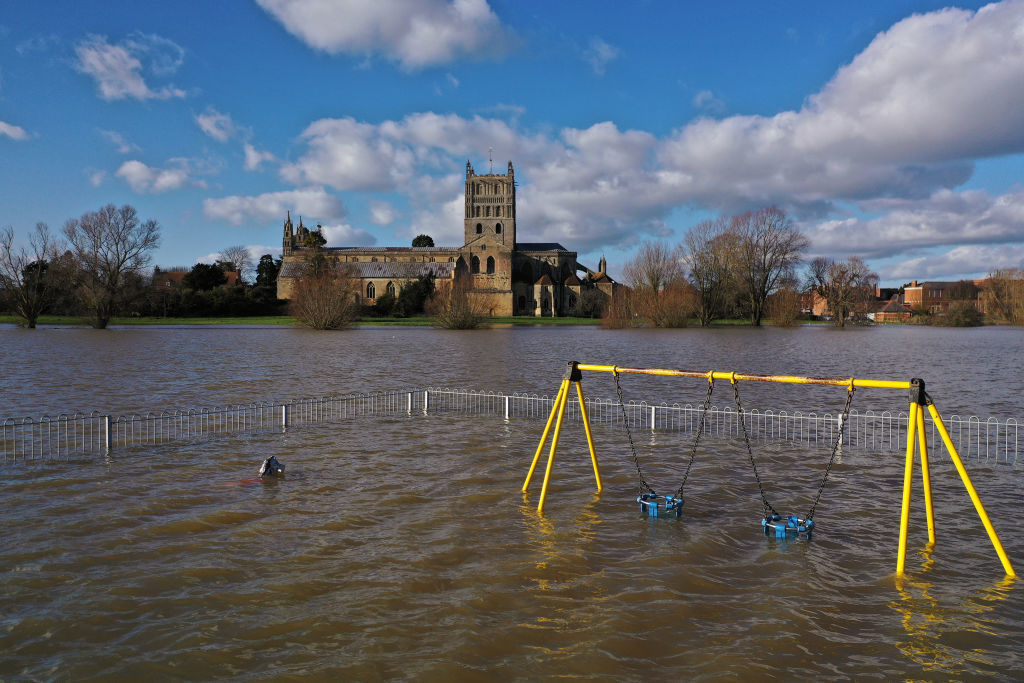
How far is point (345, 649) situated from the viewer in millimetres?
5637

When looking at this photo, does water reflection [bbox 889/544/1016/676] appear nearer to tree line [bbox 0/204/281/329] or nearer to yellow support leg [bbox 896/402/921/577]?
yellow support leg [bbox 896/402/921/577]

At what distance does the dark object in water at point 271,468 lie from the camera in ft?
35.8

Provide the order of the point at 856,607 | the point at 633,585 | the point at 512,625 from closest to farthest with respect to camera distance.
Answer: the point at 512,625
the point at 856,607
the point at 633,585

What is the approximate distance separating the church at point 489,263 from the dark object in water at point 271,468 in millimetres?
98746

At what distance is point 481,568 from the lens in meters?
7.39

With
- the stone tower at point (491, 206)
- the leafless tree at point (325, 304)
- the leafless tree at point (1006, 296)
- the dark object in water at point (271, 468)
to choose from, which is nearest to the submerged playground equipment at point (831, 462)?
the dark object in water at point (271, 468)

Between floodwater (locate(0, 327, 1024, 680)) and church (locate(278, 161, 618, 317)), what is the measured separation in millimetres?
98786

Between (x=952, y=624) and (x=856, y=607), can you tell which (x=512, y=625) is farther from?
(x=952, y=624)

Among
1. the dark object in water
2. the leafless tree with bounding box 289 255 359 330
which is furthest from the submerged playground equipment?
the leafless tree with bounding box 289 255 359 330

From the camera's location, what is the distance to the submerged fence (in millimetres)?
13172

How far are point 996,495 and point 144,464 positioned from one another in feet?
48.5

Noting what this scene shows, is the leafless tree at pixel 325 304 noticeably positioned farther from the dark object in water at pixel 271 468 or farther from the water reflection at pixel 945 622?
the water reflection at pixel 945 622

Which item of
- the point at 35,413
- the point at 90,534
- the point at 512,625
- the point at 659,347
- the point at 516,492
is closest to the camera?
the point at 512,625

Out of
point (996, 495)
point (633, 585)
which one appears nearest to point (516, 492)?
point (633, 585)
